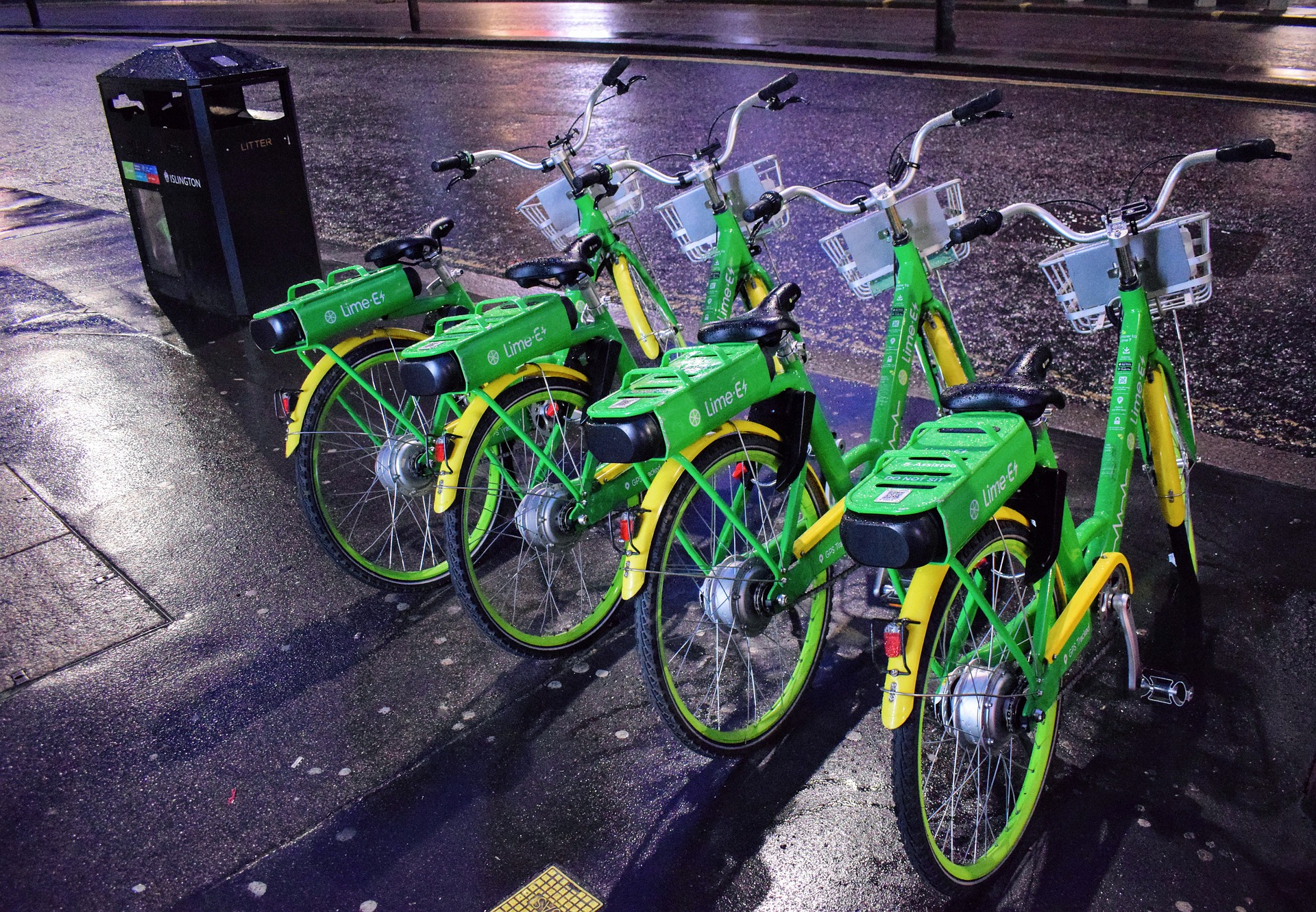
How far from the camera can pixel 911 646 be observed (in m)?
2.35

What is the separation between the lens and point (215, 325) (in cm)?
679

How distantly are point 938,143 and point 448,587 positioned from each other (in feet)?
22.8

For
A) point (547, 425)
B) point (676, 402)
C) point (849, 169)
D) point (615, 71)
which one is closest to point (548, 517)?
point (547, 425)

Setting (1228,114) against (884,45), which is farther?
(884,45)

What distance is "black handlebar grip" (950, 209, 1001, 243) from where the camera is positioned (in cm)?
342

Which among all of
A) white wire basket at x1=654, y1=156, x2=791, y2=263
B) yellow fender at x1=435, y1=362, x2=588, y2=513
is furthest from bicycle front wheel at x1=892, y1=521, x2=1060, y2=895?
white wire basket at x1=654, y1=156, x2=791, y2=263

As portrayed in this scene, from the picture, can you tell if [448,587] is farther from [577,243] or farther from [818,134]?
[818,134]

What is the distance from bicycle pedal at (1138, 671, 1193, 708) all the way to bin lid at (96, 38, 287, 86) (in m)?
5.36

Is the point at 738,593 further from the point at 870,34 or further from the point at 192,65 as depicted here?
the point at 870,34

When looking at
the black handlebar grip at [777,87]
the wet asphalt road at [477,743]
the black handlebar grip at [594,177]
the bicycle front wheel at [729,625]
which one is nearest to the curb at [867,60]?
the wet asphalt road at [477,743]

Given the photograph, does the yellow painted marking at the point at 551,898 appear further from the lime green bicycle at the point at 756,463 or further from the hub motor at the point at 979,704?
the hub motor at the point at 979,704

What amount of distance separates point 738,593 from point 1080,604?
862mm

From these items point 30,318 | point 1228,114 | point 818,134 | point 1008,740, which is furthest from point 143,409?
point 1228,114

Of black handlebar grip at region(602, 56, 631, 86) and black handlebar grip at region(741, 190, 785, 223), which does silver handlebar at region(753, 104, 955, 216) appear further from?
black handlebar grip at region(602, 56, 631, 86)
